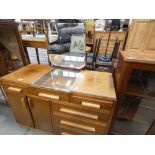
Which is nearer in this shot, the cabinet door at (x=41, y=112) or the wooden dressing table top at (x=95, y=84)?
the wooden dressing table top at (x=95, y=84)

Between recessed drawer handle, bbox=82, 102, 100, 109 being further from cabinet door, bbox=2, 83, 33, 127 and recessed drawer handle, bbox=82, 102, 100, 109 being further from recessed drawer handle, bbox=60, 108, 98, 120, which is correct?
cabinet door, bbox=2, 83, 33, 127

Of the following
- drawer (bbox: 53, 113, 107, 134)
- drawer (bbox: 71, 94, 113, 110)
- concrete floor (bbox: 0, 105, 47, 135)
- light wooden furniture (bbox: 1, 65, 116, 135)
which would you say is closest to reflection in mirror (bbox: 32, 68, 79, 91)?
light wooden furniture (bbox: 1, 65, 116, 135)

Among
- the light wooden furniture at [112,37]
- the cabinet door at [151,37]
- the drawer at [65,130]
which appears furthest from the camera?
the light wooden furniture at [112,37]

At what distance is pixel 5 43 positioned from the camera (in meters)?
1.37

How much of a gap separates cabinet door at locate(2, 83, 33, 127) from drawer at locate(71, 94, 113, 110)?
0.56 metres


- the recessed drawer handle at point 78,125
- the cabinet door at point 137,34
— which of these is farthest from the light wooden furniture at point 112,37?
the recessed drawer handle at point 78,125

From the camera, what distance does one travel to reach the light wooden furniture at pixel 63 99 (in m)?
0.93

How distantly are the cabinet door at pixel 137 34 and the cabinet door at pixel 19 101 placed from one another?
93.2 inches

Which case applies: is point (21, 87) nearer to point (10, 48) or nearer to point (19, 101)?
point (19, 101)

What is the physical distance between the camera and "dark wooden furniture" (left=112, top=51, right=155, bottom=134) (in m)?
0.77

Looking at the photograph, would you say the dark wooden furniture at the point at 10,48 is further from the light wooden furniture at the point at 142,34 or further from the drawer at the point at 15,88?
the light wooden furniture at the point at 142,34
